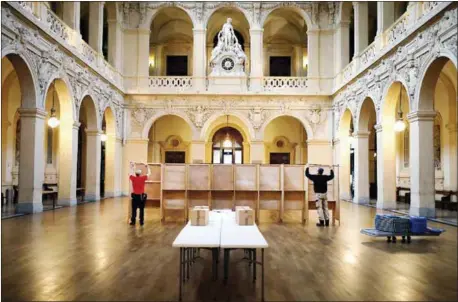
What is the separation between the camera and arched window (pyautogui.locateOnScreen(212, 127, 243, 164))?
27.4 metres

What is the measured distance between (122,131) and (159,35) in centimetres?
750

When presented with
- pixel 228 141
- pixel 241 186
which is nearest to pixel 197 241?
pixel 241 186

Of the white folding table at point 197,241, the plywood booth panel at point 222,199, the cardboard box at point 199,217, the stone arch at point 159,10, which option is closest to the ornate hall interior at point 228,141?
the plywood booth panel at point 222,199

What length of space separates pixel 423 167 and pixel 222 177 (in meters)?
5.86

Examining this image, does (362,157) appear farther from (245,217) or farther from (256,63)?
(245,217)

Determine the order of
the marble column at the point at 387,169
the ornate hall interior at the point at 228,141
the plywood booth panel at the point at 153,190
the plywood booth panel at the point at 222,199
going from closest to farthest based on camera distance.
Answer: the ornate hall interior at the point at 228,141 < the plywood booth panel at the point at 222,199 < the plywood booth panel at the point at 153,190 < the marble column at the point at 387,169

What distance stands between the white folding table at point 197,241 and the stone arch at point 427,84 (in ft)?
28.2

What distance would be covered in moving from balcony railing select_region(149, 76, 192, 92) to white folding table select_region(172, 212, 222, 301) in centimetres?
1699

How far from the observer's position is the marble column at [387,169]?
15.6 metres

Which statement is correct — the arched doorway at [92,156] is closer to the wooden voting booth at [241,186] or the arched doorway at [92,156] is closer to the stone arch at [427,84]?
the wooden voting booth at [241,186]

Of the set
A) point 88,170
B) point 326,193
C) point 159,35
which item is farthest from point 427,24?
point 159,35

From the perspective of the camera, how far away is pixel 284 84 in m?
23.0

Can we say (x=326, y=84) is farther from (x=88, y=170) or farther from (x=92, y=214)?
(x=92, y=214)

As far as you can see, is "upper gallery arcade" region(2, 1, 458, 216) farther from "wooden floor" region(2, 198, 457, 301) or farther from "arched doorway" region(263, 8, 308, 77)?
"wooden floor" region(2, 198, 457, 301)
